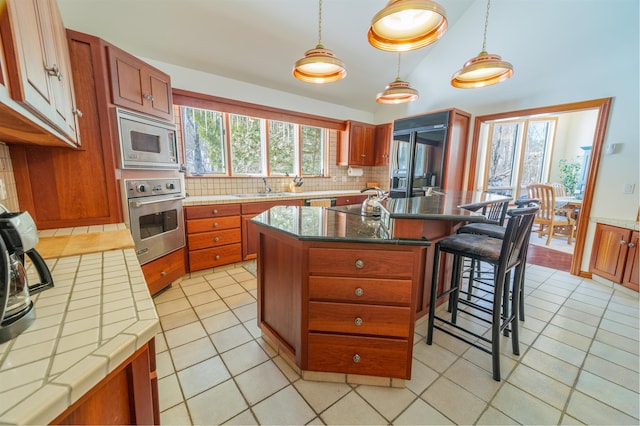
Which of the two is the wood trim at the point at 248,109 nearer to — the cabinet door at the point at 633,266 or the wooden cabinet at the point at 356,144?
the wooden cabinet at the point at 356,144

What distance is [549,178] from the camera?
6.30 m

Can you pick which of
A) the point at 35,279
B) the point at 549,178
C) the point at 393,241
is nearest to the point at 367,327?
the point at 393,241

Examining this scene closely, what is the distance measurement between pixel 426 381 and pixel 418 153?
336 cm

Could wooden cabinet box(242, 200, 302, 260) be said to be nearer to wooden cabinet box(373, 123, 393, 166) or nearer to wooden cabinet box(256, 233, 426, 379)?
wooden cabinet box(256, 233, 426, 379)

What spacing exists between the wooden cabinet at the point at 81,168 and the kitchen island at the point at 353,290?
4.60 ft

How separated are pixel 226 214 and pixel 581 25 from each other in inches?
182

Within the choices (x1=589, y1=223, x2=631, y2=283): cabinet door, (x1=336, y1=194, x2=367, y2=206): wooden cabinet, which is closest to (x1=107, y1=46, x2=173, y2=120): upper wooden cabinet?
(x1=336, y1=194, x2=367, y2=206): wooden cabinet

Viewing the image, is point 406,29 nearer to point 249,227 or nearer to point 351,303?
point 351,303

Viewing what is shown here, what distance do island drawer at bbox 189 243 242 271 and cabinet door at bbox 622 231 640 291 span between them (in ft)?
14.0

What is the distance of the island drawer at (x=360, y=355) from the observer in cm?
145

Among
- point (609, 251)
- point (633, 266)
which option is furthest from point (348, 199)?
point (633, 266)

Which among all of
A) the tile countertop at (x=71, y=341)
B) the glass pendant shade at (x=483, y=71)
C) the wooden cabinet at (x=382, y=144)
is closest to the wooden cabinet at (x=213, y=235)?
the tile countertop at (x=71, y=341)

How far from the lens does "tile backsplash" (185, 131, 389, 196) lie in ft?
11.3

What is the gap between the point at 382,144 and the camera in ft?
16.2
